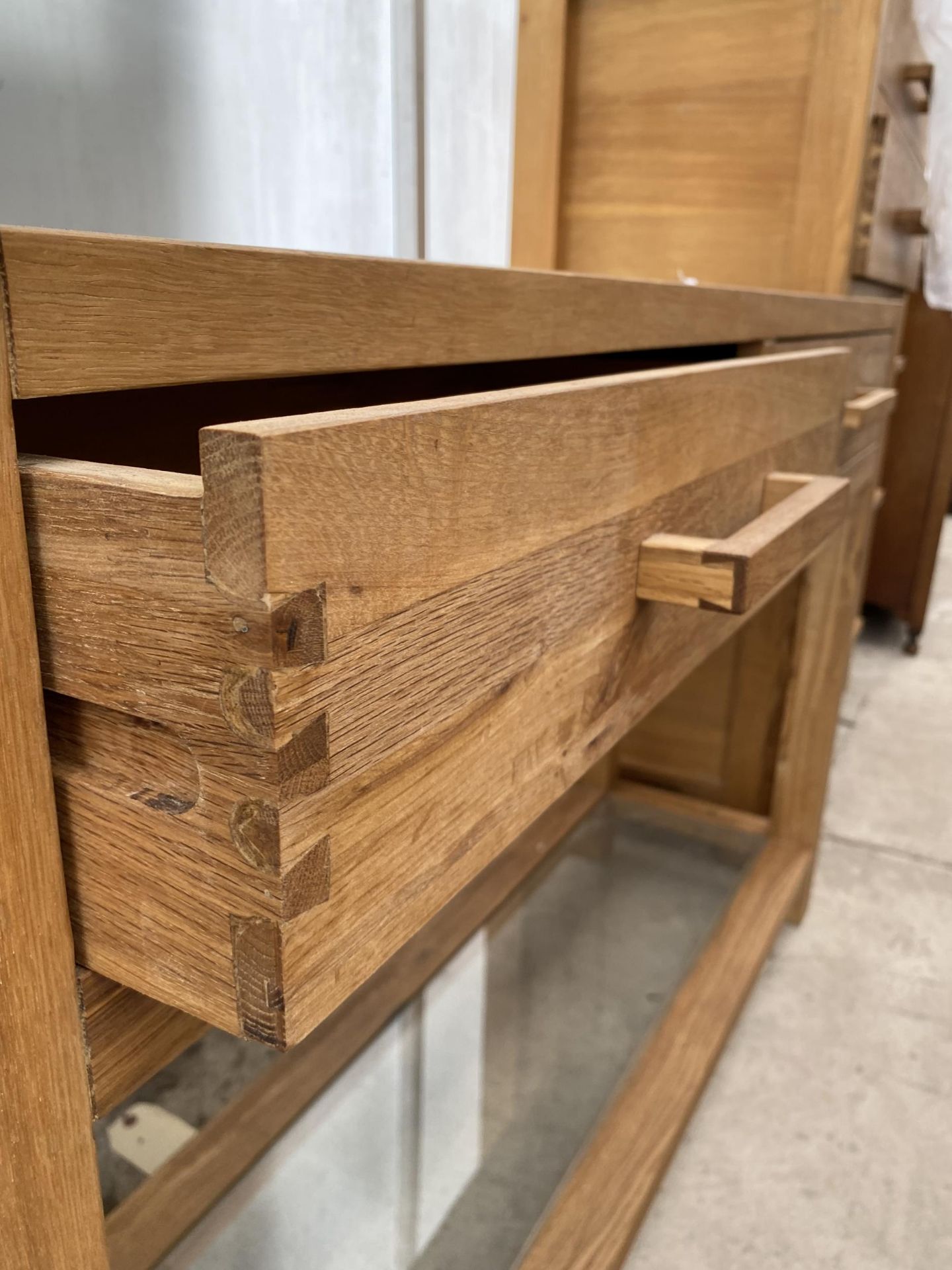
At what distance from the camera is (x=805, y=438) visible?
2.32ft

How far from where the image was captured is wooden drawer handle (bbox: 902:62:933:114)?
1215 millimetres

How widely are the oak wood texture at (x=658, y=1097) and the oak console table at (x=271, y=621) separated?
0.46m

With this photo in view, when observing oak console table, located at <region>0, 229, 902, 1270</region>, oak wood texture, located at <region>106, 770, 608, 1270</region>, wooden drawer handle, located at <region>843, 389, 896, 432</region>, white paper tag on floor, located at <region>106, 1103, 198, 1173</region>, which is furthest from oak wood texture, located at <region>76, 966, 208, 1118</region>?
wooden drawer handle, located at <region>843, 389, 896, 432</region>

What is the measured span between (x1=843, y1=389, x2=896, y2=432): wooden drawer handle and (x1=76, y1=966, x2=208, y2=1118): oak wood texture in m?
0.71

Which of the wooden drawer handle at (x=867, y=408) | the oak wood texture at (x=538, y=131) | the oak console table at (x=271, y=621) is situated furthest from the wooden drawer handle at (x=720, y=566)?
the oak wood texture at (x=538, y=131)

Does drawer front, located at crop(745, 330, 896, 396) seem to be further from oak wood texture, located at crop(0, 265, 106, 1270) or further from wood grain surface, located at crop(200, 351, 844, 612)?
oak wood texture, located at crop(0, 265, 106, 1270)

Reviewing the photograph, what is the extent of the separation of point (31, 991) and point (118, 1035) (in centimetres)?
5

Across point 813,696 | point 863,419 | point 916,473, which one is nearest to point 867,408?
point 863,419

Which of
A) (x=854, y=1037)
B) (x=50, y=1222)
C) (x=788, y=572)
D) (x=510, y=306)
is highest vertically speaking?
(x=510, y=306)

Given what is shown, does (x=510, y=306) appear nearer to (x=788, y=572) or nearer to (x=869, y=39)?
(x=788, y=572)

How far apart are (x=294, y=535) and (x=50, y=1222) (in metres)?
0.24

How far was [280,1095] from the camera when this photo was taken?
0.86 metres

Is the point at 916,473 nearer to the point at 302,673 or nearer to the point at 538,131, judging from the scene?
the point at 538,131

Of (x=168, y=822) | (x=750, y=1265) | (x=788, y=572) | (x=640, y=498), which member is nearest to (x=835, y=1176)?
(x=750, y=1265)
